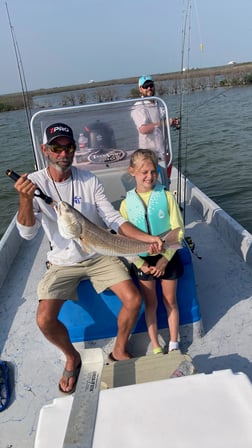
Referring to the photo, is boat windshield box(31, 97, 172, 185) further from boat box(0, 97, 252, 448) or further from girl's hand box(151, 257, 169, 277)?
girl's hand box(151, 257, 169, 277)

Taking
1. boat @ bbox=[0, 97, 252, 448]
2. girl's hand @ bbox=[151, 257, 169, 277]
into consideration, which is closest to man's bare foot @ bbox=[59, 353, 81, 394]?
boat @ bbox=[0, 97, 252, 448]

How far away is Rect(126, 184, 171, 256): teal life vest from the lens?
10.7ft

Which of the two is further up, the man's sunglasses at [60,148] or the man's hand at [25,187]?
the man's sunglasses at [60,148]

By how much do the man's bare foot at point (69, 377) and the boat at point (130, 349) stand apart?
0.24 feet

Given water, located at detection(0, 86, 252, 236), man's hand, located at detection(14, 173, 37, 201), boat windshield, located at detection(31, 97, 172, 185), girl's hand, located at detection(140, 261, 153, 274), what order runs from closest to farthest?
man's hand, located at detection(14, 173, 37, 201), girl's hand, located at detection(140, 261, 153, 274), boat windshield, located at detection(31, 97, 172, 185), water, located at detection(0, 86, 252, 236)

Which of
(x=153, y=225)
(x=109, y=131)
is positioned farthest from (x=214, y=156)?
(x=153, y=225)

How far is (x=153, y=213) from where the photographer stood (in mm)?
3264

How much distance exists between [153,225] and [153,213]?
10 cm

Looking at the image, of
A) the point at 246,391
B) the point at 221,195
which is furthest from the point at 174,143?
the point at 246,391

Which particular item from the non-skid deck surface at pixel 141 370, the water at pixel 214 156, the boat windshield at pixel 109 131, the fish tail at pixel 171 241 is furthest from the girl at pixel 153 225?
the water at pixel 214 156

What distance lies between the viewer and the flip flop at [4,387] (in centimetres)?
307

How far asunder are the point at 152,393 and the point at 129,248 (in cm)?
125

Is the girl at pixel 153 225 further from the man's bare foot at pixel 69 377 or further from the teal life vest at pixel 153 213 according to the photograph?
the man's bare foot at pixel 69 377

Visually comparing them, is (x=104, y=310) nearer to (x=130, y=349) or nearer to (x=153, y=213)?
(x=130, y=349)
